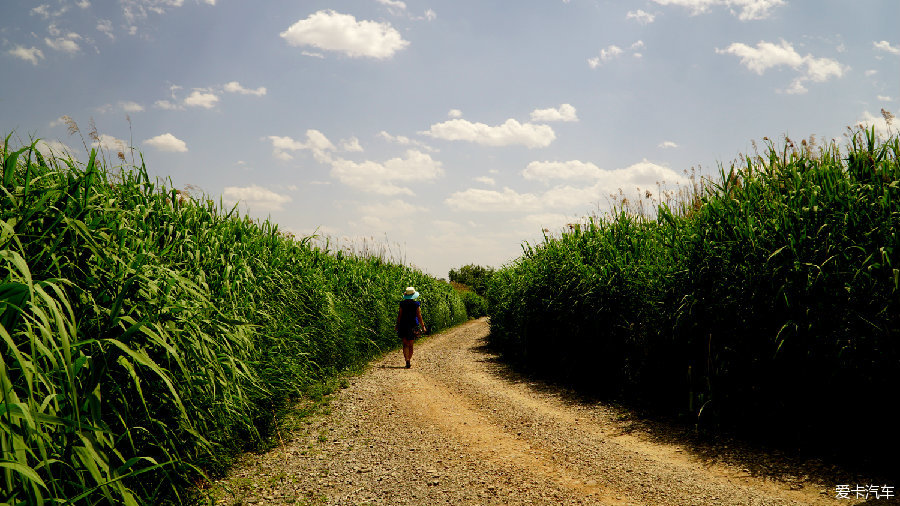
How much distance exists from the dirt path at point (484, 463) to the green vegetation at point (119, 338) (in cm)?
66

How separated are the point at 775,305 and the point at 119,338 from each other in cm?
599

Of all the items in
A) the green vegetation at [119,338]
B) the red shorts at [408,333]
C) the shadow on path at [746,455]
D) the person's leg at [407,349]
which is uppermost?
the green vegetation at [119,338]

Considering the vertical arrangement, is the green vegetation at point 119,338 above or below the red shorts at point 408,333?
above

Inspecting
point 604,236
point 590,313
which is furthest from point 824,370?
point 604,236

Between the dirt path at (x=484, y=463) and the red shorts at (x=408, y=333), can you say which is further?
the red shorts at (x=408, y=333)

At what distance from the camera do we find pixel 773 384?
5309 mm

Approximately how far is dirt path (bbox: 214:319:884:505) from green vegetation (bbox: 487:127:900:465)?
2.88ft

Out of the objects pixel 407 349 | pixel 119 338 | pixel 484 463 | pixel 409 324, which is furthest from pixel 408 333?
pixel 119 338

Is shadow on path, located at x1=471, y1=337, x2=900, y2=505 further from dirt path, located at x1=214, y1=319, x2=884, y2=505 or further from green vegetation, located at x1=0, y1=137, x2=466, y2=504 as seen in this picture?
green vegetation, located at x1=0, y1=137, x2=466, y2=504

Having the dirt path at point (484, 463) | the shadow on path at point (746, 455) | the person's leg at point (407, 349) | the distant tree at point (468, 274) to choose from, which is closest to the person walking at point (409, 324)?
the person's leg at point (407, 349)

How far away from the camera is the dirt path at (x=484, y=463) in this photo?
4145 millimetres

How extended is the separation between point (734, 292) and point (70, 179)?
6.56 meters

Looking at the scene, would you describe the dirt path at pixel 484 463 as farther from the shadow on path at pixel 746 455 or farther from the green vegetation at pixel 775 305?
the green vegetation at pixel 775 305

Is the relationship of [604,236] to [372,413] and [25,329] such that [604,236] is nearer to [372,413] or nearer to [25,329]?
[372,413]
